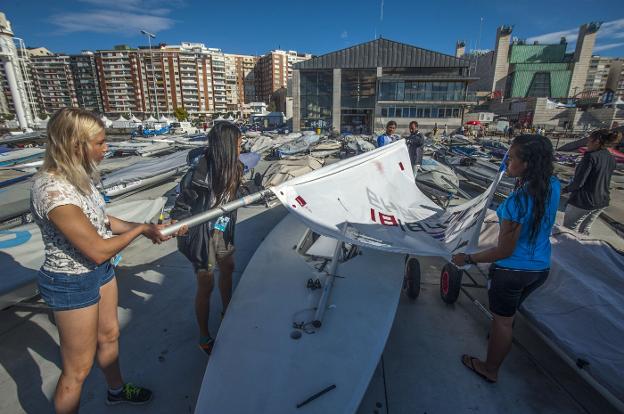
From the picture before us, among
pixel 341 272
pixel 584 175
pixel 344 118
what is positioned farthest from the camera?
pixel 344 118

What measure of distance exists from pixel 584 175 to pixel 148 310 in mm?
6147

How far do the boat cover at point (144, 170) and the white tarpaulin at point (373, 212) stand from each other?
6.80m

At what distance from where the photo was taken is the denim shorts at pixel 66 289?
1.64 m

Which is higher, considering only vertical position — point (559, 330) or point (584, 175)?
point (584, 175)

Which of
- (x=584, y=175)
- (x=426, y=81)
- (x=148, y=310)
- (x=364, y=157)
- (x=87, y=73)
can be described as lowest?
(x=148, y=310)

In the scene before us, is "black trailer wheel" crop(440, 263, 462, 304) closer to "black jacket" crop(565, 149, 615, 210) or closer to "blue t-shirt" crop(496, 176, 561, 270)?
"blue t-shirt" crop(496, 176, 561, 270)

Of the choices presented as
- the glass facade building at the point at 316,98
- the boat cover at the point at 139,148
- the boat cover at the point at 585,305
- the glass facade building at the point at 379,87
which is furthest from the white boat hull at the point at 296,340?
the glass facade building at the point at 316,98

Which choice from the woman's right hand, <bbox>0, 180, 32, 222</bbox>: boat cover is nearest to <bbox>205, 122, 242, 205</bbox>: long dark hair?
the woman's right hand

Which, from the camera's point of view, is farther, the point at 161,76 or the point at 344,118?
the point at 161,76

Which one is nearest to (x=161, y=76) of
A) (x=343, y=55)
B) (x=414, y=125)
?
(x=343, y=55)

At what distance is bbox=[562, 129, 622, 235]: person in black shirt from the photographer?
13.1 feet

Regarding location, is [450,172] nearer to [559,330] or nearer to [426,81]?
[559,330]

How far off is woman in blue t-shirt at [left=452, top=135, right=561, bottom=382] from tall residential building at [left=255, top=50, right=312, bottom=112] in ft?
332

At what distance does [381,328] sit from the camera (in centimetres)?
Result: 255
